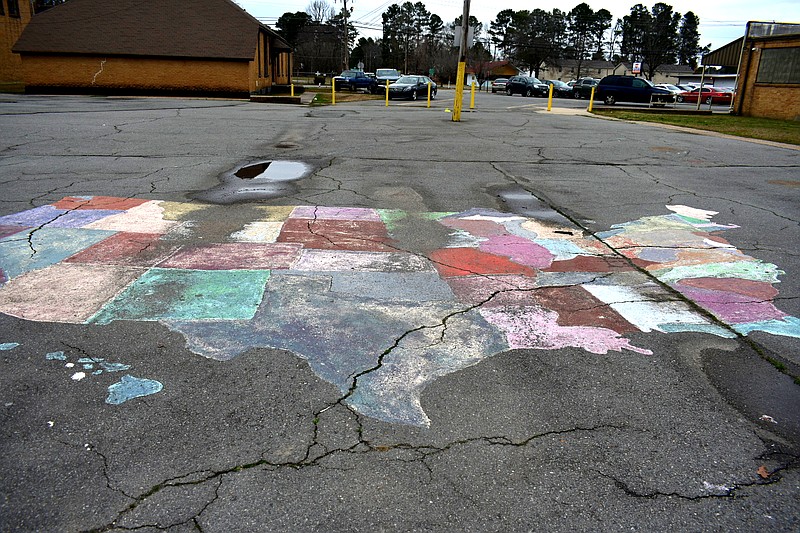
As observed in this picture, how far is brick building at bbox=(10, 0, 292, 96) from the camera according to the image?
33.9m

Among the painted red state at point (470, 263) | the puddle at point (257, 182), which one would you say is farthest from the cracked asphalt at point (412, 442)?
the puddle at point (257, 182)

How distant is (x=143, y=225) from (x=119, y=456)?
4984 millimetres

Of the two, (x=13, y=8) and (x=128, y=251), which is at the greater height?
(x=13, y=8)

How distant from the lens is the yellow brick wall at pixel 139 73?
112 ft

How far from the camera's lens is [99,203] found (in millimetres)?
8344

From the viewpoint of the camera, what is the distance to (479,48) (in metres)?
112

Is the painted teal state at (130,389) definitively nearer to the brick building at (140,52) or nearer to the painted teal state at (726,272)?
the painted teal state at (726,272)

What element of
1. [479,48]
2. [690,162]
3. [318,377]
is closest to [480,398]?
[318,377]

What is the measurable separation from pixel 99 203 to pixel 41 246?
7.04 ft

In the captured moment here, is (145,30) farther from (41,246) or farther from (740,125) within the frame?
(41,246)

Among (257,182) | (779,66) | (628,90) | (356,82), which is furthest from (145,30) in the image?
(779,66)

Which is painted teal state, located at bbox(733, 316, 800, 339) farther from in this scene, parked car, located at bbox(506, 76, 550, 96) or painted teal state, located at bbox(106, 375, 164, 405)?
parked car, located at bbox(506, 76, 550, 96)

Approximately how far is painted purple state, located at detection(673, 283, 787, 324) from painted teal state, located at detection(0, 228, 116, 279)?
6503 mm

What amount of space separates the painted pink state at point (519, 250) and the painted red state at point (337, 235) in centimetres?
125
